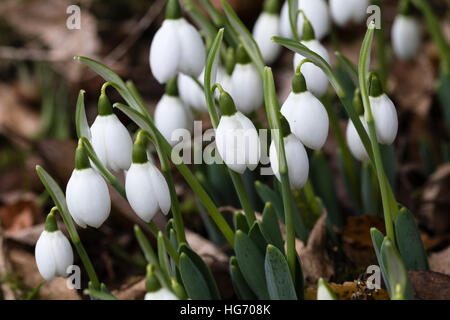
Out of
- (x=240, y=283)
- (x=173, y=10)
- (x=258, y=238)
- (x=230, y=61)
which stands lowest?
(x=240, y=283)

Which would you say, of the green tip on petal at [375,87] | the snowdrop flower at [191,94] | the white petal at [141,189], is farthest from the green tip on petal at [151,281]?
the snowdrop flower at [191,94]

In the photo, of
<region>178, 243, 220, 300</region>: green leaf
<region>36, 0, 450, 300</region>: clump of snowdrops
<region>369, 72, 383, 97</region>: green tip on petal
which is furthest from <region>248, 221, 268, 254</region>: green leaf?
<region>369, 72, 383, 97</region>: green tip on petal

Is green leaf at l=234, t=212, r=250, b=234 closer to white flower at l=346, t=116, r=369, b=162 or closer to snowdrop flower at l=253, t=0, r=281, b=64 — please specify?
white flower at l=346, t=116, r=369, b=162

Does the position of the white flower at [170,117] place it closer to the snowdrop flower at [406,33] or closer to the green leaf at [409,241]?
the green leaf at [409,241]

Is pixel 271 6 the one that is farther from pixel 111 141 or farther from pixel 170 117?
pixel 111 141

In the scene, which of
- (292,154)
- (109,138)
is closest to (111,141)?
(109,138)
